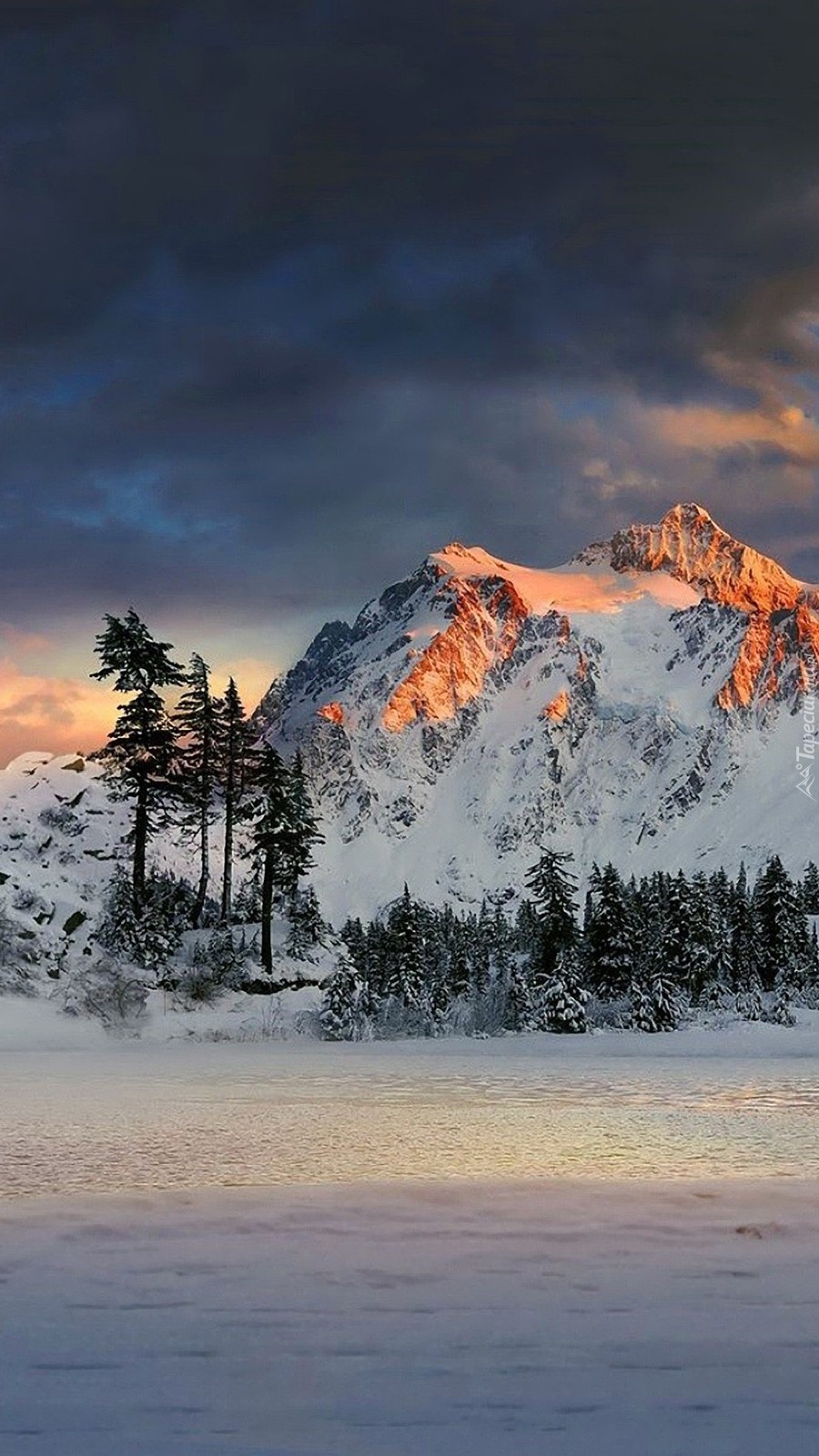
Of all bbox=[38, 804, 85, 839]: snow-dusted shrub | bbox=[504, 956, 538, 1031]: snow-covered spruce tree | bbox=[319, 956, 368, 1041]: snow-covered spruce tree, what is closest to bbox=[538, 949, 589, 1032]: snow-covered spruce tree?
bbox=[504, 956, 538, 1031]: snow-covered spruce tree

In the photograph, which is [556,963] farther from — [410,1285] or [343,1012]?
[410,1285]

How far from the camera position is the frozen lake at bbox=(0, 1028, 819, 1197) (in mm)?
13406

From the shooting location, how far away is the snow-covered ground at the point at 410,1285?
5.87 meters

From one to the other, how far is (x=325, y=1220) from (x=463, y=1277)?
2.29 m

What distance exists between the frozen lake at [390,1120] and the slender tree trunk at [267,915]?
18.4 m

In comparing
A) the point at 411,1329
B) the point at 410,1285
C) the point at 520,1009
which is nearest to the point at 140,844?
the point at 520,1009

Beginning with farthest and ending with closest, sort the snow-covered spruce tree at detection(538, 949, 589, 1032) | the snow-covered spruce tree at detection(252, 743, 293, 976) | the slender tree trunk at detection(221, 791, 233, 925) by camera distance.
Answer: the snow-covered spruce tree at detection(252, 743, 293, 976) → the slender tree trunk at detection(221, 791, 233, 925) → the snow-covered spruce tree at detection(538, 949, 589, 1032)

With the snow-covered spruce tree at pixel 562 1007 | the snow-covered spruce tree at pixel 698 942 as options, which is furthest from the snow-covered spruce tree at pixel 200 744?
the snow-covered spruce tree at pixel 698 942

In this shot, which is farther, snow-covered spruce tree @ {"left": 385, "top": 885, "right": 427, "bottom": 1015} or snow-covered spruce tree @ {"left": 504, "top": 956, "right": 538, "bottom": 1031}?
snow-covered spruce tree @ {"left": 385, "top": 885, "right": 427, "bottom": 1015}

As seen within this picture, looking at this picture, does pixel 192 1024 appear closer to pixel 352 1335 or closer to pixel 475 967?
pixel 352 1335

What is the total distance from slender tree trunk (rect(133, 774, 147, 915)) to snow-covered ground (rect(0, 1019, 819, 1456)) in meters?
32.8

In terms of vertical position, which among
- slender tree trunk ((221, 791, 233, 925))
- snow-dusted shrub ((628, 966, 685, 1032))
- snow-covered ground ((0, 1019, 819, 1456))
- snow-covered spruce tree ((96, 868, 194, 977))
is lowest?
snow-dusted shrub ((628, 966, 685, 1032))

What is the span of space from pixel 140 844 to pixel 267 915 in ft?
20.4

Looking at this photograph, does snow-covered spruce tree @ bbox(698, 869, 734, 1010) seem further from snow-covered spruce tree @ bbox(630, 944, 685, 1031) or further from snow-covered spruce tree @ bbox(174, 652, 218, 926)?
Result: snow-covered spruce tree @ bbox(174, 652, 218, 926)
